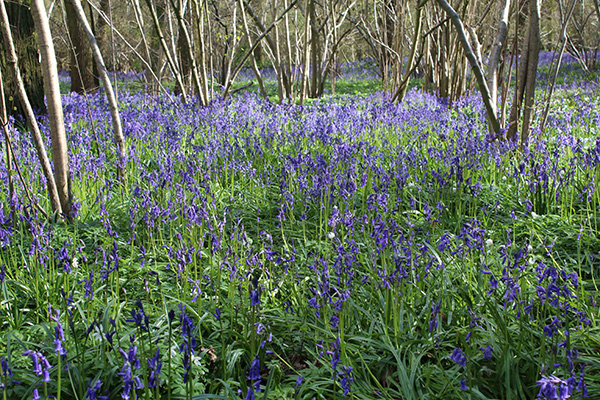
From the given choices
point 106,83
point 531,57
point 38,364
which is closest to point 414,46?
point 531,57

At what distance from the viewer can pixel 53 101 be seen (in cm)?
318

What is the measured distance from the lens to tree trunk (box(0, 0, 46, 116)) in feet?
20.7

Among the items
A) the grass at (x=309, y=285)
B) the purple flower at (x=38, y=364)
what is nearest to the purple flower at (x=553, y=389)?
the grass at (x=309, y=285)

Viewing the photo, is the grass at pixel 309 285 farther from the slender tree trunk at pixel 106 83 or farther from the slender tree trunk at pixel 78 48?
the slender tree trunk at pixel 78 48

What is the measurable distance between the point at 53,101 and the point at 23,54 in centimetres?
428

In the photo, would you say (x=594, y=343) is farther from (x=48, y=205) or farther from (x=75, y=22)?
(x=75, y=22)

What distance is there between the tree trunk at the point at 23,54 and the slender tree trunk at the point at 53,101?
355 cm

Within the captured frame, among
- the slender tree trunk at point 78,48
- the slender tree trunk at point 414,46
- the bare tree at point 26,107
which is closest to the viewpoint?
the bare tree at point 26,107

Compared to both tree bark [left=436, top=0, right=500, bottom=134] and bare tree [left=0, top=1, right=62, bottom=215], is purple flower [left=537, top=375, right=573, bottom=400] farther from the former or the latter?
tree bark [left=436, top=0, right=500, bottom=134]

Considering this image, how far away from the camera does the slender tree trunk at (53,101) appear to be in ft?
9.95

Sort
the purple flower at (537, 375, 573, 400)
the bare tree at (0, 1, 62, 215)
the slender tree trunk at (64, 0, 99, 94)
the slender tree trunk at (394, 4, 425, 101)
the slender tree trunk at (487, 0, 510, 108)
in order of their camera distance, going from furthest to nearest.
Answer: the slender tree trunk at (64, 0, 99, 94), the slender tree trunk at (394, 4, 425, 101), the slender tree trunk at (487, 0, 510, 108), the bare tree at (0, 1, 62, 215), the purple flower at (537, 375, 573, 400)

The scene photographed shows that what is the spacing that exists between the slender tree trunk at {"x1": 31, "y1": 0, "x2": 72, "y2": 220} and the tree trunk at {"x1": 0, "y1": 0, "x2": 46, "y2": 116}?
11.6 feet

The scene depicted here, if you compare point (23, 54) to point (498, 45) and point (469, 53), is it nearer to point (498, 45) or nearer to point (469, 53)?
point (469, 53)

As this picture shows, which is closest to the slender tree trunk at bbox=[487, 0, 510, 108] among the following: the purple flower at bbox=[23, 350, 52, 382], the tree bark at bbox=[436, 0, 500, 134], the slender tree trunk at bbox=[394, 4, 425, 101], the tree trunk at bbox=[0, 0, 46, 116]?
the tree bark at bbox=[436, 0, 500, 134]
